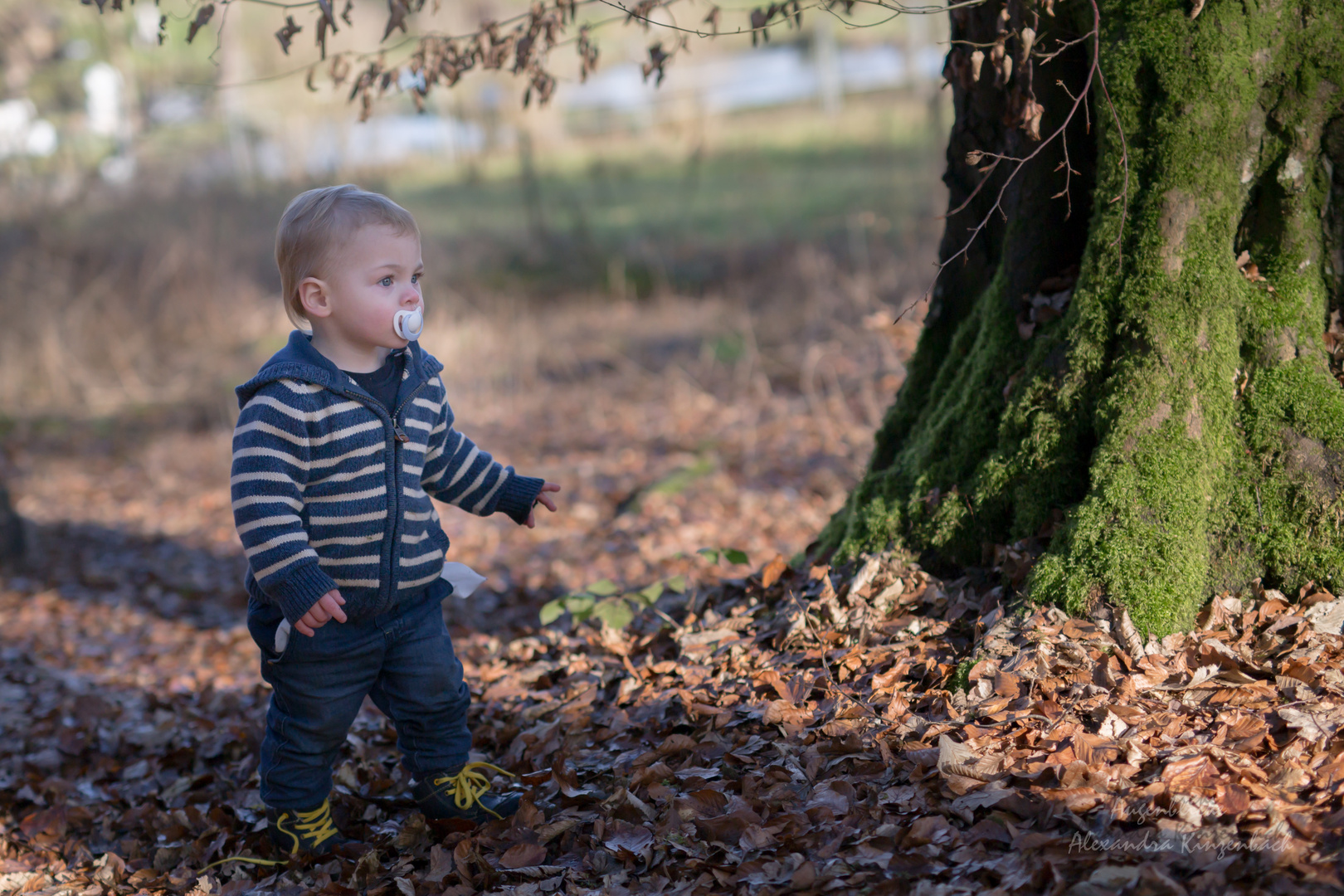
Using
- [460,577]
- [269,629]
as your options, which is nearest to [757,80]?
[460,577]

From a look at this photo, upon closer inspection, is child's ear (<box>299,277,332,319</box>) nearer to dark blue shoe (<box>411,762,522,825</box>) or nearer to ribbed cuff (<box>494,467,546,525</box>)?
ribbed cuff (<box>494,467,546,525</box>)

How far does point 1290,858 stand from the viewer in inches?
80.4

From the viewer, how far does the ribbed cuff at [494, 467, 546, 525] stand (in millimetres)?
3195

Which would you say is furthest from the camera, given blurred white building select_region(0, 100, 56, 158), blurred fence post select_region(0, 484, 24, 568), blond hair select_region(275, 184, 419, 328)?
blurred white building select_region(0, 100, 56, 158)

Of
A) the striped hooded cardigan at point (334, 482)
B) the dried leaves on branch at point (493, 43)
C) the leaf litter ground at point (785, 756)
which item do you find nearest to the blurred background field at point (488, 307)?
the dried leaves on branch at point (493, 43)

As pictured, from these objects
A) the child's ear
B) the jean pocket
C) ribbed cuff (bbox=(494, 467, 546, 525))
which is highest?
the child's ear

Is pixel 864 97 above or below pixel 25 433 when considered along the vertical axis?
above

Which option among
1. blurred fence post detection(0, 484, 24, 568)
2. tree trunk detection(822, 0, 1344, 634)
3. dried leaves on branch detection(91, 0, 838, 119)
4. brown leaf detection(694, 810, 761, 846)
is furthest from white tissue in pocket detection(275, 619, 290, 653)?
blurred fence post detection(0, 484, 24, 568)

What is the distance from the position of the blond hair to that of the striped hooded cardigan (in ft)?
0.58

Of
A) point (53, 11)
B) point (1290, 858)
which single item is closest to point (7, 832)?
point (1290, 858)

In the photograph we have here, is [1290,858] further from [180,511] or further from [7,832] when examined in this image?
[180,511]

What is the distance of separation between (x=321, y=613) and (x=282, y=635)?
28 cm

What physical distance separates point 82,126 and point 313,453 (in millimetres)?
14166

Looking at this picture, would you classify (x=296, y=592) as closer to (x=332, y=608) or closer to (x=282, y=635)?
(x=332, y=608)
